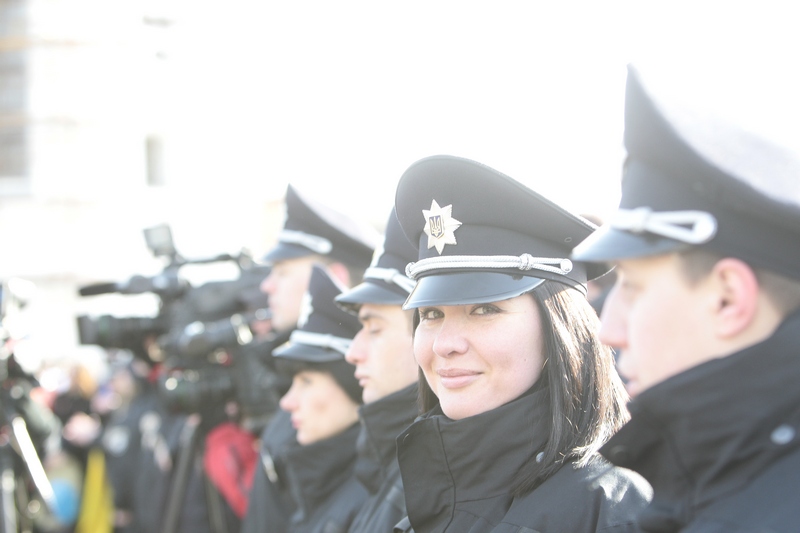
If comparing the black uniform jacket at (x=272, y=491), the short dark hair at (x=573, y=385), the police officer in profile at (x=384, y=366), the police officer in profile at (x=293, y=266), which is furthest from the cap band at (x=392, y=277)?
the black uniform jacket at (x=272, y=491)

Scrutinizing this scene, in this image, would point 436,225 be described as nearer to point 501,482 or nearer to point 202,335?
point 501,482

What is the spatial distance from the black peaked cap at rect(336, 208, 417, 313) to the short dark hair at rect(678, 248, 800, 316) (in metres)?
1.59

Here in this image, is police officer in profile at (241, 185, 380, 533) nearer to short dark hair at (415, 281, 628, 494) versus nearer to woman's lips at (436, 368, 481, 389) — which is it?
woman's lips at (436, 368, 481, 389)

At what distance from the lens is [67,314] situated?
15773mm

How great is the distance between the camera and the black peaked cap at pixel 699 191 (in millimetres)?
1494

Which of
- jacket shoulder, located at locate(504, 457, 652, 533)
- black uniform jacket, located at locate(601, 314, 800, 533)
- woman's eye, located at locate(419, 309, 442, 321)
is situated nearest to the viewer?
black uniform jacket, located at locate(601, 314, 800, 533)

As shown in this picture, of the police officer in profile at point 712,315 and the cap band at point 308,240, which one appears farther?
the cap band at point 308,240

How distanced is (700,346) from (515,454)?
0.85m

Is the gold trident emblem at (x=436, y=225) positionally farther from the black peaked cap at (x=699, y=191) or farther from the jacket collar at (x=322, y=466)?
the jacket collar at (x=322, y=466)

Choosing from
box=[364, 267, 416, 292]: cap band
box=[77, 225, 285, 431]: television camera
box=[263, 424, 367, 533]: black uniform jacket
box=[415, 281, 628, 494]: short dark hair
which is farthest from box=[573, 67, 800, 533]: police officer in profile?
box=[77, 225, 285, 431]: television camera

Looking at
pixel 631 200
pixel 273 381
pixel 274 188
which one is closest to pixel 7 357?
pixel 273 381

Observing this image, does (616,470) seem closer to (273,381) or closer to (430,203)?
(430,203)

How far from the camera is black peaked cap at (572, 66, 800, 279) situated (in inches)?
58.8

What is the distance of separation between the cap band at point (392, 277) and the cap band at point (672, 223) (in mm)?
1489
